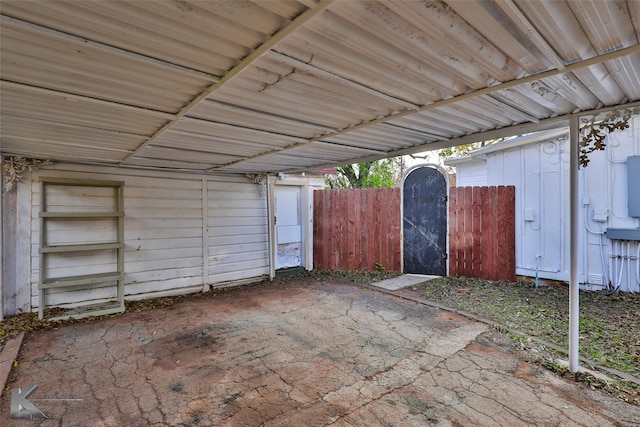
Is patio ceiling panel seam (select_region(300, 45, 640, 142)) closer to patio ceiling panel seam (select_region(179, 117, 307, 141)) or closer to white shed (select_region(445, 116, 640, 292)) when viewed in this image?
patio ceiling panel seam (select_region(179, 117, 307, 141))

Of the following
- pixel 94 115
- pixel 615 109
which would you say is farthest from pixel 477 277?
pixel 94 115

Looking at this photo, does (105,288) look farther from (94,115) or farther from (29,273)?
(94,115)

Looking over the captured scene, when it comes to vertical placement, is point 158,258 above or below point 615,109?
below

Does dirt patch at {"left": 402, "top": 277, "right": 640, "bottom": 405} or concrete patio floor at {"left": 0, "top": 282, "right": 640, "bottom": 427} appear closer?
concrete patio floor at {"left": 0, "top": 282, "right": 640, "bottom": 427}

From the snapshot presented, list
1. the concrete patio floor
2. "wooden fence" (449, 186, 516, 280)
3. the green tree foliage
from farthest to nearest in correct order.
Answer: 1. the green tree foliage
2. "wooden fence" (449, 186, 516, 280)
3. the concrete patio floor

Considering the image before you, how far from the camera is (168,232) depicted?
518 cm

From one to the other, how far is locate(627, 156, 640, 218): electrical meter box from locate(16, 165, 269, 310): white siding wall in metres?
6.00

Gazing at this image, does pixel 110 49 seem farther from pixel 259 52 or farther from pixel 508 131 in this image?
pixel 508 131

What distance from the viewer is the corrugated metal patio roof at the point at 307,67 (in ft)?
4.33

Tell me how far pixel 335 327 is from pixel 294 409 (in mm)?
1573

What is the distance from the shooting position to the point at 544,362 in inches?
109

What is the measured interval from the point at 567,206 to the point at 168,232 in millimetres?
6734

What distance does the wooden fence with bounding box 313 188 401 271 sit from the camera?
6.62 meters

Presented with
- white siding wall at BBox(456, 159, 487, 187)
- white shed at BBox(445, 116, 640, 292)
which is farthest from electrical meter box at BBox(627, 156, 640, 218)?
white siding wall at BBox(456, 159, 487, 187)
